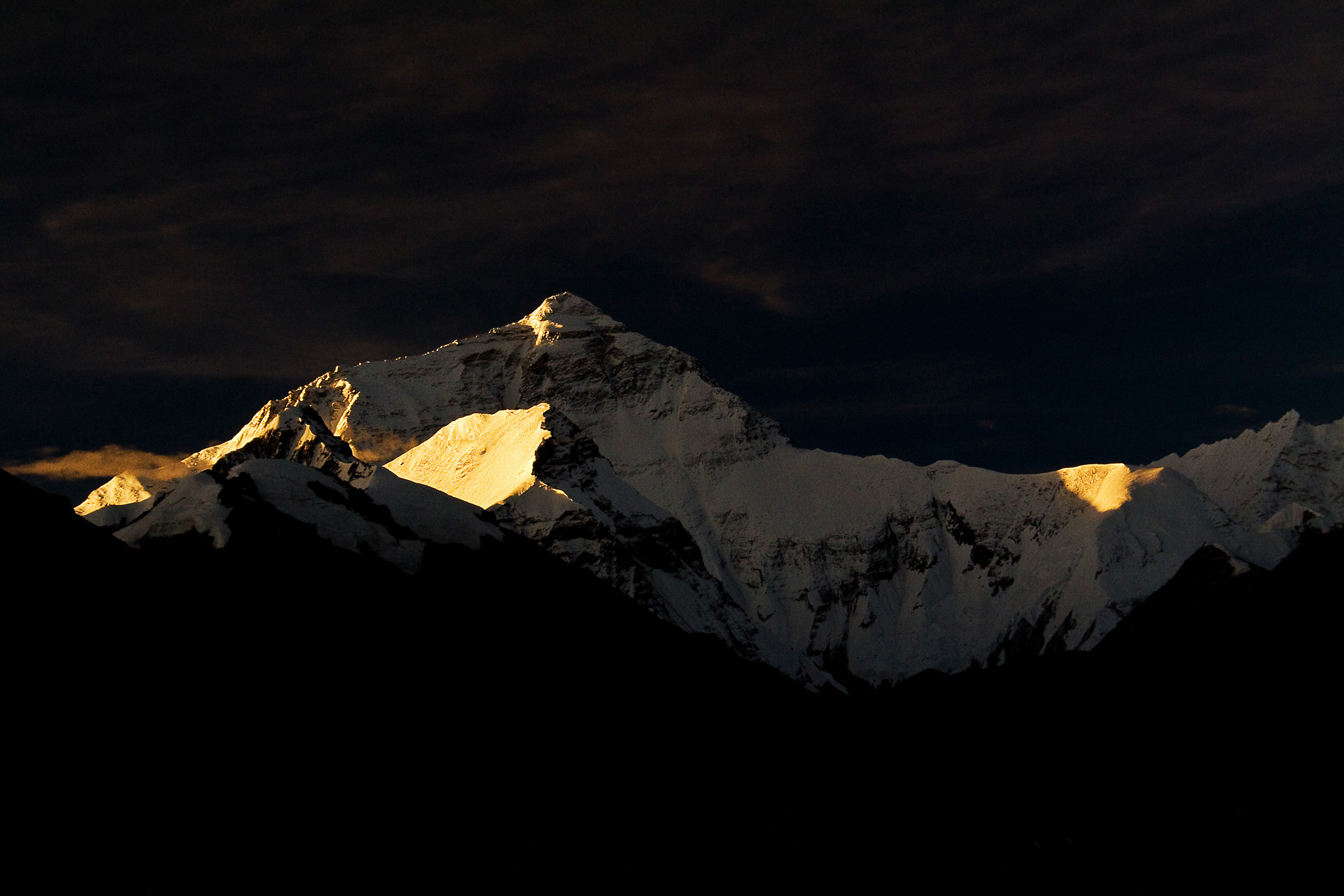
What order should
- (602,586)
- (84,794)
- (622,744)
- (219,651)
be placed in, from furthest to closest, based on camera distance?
(602,586), (622,744), (219,651), (84,794)

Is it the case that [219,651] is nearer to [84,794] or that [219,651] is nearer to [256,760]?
[256,760]

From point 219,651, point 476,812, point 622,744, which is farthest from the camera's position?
point 622,744

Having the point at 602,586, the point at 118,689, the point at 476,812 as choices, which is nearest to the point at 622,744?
the point at 476,812

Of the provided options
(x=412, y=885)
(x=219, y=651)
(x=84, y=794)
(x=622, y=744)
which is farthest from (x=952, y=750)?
(x=84, y=794)

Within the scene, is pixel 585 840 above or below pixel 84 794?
below

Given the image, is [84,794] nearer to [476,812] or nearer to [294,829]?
[294,829]

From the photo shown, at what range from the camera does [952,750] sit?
235ft

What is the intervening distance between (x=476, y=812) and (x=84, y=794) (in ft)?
51.0

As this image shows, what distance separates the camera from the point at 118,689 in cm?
5709

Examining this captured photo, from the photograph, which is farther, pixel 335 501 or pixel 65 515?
pixel 335 501

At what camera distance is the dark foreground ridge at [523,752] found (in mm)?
51844

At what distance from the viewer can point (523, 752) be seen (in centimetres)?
6638

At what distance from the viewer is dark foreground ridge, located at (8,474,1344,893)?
5184 centimetres

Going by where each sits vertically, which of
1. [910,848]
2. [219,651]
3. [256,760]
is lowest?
[910,848]
